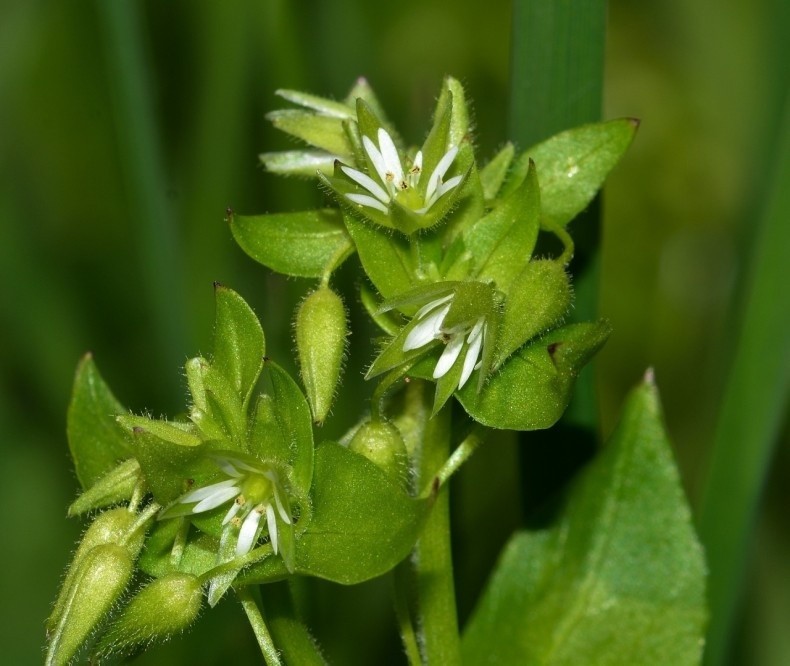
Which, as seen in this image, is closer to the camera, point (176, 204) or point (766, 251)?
point (766, 251)

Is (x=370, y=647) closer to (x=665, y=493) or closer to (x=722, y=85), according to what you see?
(x=665, y=493)

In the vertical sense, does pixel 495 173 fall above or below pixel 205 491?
above

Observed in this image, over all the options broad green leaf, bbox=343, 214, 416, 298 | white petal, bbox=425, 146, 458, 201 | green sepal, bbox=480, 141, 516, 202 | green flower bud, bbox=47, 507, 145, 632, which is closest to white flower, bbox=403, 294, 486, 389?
broad green leaf, bbox=343, 214, 416, 298

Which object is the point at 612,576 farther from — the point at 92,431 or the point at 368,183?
the point at 92,431

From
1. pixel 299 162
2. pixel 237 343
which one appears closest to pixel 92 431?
pixel 237 343

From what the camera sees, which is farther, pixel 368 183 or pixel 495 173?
pixel 495 173

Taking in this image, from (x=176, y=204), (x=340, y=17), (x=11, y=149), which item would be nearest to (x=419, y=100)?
(x=340, y=17)

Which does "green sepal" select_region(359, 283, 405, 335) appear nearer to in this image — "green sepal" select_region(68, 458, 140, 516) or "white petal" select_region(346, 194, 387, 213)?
"white petal" select_region(346, 194, 387, 213)
